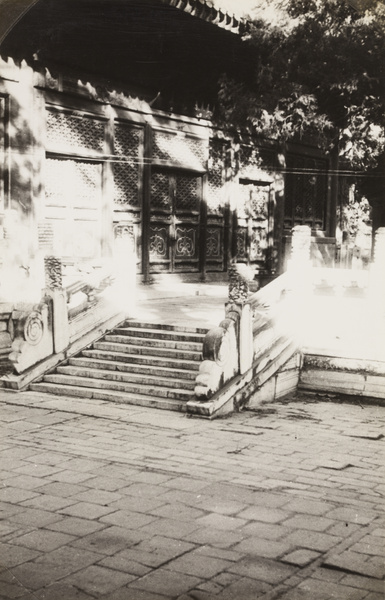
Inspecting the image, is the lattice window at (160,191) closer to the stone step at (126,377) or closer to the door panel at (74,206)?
the door panel at (74,206)

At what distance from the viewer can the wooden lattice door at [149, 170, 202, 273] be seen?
14.1 metres

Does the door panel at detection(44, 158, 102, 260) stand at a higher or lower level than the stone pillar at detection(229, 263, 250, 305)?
higher

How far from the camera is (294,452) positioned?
730 cm

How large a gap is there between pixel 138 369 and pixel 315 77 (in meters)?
6.01

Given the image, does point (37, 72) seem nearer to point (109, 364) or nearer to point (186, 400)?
point (109, 364)

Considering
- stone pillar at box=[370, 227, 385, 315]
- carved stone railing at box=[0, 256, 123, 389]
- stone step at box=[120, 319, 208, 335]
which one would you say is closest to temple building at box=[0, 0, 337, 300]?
carved stone railing at box=[0, 256, 123, 389]

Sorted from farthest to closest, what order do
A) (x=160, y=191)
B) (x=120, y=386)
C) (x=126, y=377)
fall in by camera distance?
(x=160, y=191) → (x=126, y=377) → (x=120, y=386)

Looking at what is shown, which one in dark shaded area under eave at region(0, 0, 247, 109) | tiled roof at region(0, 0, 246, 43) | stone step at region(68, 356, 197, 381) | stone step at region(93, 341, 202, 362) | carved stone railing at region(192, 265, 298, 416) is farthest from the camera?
tiled roof at region(0, 0, 246, 43)

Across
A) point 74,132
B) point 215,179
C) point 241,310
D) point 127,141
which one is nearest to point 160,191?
point 127,141

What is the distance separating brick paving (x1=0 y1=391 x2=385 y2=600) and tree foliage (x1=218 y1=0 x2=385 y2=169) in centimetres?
620

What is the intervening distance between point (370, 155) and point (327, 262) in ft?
15.9

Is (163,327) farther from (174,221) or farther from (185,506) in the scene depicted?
(185,506)

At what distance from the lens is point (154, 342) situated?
10.1 m

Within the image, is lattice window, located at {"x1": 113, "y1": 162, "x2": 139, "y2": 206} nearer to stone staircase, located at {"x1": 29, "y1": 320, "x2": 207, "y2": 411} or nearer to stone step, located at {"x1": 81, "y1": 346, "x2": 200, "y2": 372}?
stone staircase, located at {"x1": 29, "y1": 320, "x2": 207, "y2": 411}
